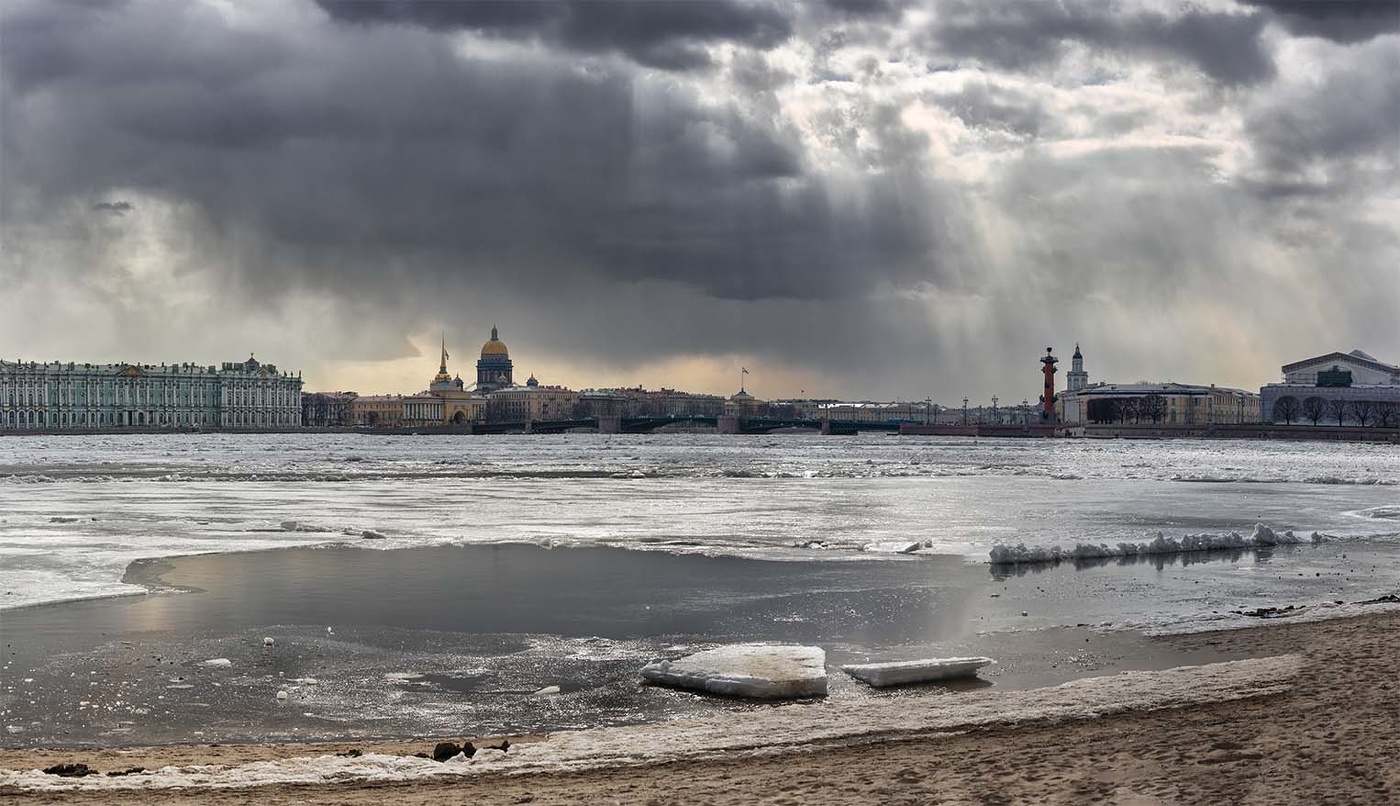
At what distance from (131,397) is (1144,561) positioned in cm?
18050

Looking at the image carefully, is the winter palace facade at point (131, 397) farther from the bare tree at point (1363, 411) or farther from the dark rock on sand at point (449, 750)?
the dark rock on sand at point (449, 750)

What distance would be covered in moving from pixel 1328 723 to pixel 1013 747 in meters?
1.64

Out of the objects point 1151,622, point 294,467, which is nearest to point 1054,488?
point 1151,622

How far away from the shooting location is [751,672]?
911 centimetres

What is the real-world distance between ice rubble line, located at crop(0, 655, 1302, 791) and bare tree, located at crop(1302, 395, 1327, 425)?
562 feet

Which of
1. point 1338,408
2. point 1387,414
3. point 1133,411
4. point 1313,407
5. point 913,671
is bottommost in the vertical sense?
point 913,671

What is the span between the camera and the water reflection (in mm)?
15383

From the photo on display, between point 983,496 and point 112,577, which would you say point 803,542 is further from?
point 983,496

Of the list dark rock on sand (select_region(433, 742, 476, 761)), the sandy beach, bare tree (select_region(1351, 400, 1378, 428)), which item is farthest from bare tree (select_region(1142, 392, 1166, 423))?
dark rock on sand (select_region(433, 742, 476, 761))

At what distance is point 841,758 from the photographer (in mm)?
6832

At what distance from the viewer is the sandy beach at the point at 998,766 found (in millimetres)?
5938

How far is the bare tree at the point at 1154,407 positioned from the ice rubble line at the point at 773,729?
17860cm

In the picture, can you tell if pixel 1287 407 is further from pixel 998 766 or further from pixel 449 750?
pixel 449 750

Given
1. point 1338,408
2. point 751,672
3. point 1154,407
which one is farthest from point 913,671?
point 1154,407
